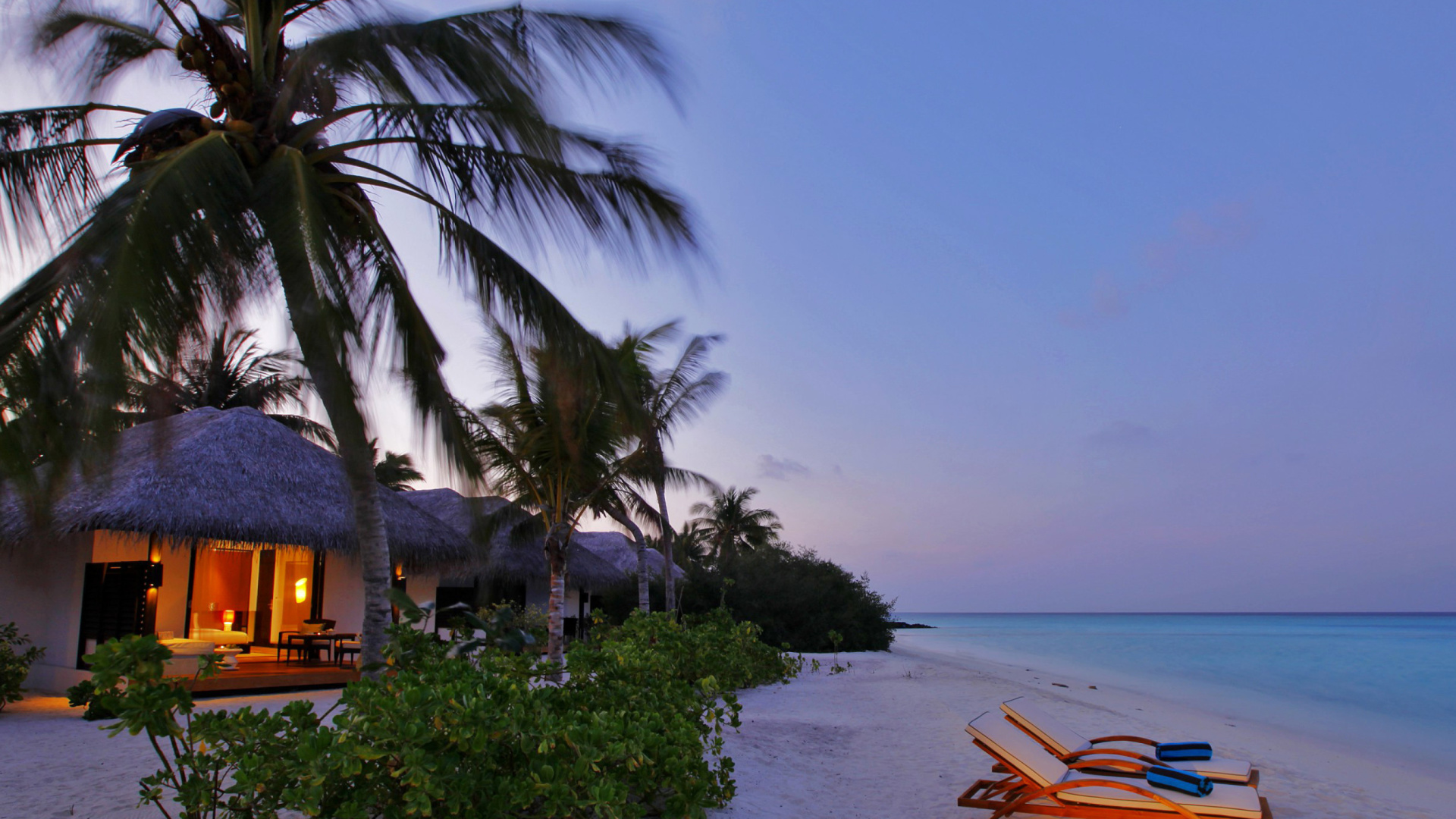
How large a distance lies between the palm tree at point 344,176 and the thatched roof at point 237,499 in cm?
337

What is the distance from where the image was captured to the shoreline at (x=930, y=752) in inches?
176

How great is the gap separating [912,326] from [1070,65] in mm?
5333

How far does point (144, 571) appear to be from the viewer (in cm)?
805

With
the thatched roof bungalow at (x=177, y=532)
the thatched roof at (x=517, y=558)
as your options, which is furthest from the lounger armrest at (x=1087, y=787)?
the thatched roof at (x=517, y=558)

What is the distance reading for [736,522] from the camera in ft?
105

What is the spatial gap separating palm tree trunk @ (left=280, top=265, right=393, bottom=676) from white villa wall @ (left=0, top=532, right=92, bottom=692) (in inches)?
243

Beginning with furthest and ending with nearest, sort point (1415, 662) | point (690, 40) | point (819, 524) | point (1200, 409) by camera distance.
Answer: point (819, 524)
point (1415, 662)
point (1200, 409)
point (690, 40)

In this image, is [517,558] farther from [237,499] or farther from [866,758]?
[866,758]

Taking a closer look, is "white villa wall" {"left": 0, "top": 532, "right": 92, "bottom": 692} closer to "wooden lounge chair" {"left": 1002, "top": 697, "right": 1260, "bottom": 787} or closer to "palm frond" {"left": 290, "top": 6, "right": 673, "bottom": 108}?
"palm frond" {"left": 290, "top": 6, "right": 673, "bottom": 108}

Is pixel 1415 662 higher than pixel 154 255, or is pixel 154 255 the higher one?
pixel 154 255

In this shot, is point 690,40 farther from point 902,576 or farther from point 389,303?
point 902,576

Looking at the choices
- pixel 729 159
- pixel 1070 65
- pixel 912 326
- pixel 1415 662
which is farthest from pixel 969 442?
pixel 1415 662

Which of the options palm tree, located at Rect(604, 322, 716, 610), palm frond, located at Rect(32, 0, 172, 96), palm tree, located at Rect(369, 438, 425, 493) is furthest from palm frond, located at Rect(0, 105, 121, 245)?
palm tree, located at Rect(369, 438, 425, 493)

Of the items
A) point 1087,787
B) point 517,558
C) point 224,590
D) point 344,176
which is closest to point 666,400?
point 517,558
